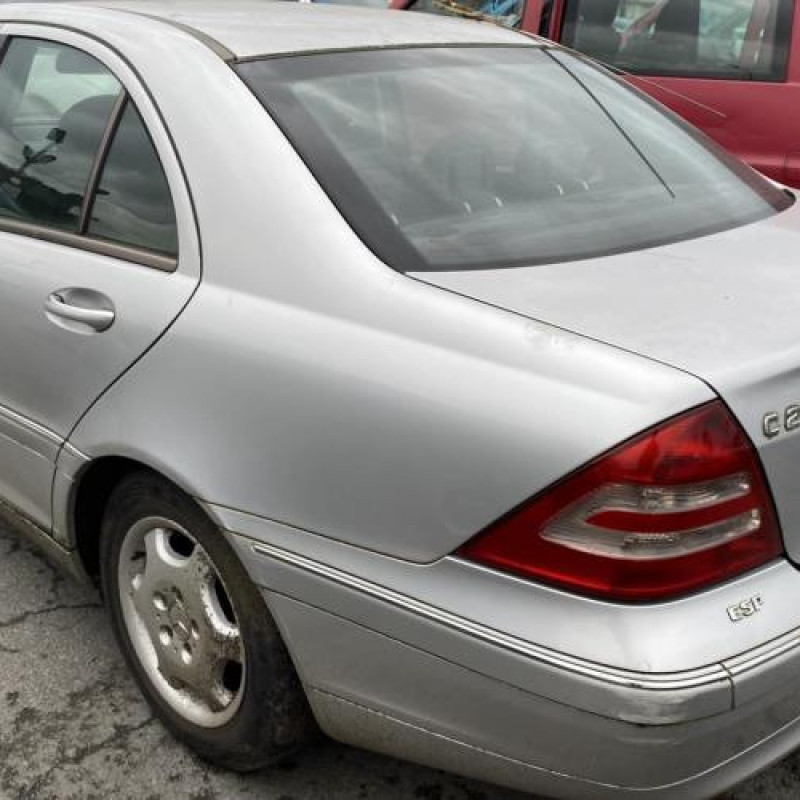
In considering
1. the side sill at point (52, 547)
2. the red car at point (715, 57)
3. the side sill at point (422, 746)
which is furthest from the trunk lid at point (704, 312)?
the red car at point (715, 57)

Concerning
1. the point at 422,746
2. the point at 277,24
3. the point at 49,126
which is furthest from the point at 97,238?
the point at 422,746

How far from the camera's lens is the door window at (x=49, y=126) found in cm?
246

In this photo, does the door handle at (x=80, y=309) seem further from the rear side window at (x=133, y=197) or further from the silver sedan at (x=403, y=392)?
the rear side window at (x=133, y=197)

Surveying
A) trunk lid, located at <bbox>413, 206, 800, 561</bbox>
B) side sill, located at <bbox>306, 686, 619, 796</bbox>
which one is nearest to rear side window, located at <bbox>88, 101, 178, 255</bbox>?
trunk lid, located at <bbox>413, 206, 800, 561</bbox>

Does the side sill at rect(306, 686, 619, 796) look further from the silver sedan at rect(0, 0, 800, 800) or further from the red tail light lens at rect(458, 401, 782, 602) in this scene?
the red tail light lens at rect(458, 401, 782, 602)

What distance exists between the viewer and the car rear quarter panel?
5.33 ft

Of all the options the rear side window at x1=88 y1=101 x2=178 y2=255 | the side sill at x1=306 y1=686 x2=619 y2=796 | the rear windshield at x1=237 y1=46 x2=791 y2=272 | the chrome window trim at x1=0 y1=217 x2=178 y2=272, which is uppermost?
the rear windshield at x1=237 y1=46 x2=791 y2=272

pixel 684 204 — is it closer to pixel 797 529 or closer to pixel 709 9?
pixel 797 529

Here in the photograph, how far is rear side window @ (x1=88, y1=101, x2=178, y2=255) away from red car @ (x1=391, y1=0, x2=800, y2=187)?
9.05 ft

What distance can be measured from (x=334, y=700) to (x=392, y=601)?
30 cm

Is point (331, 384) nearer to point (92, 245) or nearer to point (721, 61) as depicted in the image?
point (92, 245)

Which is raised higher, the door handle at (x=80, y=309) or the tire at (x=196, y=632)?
the door handle at (x=80, y=309)

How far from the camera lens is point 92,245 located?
7.79 ft

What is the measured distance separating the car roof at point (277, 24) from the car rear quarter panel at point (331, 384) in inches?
7.4
